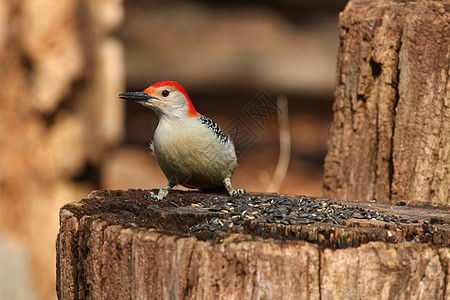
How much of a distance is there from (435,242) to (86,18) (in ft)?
17.6

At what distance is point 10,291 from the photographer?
7148mm

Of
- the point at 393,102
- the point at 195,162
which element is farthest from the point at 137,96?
the point at 393,102

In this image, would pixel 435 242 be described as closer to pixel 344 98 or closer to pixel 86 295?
pixel 86 295

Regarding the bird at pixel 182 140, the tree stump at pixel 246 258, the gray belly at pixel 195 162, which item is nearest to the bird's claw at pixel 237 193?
the bird at pixel 182 140

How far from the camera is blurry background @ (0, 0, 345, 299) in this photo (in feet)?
22.2

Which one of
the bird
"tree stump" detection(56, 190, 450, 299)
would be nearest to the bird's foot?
the bird

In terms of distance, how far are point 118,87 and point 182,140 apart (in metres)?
4.34

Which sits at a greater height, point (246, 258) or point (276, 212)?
point (276, 212)

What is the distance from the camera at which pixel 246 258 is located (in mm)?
2512

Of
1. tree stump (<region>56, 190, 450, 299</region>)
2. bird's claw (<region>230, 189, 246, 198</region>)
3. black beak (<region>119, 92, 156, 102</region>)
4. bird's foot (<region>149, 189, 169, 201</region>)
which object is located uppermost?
black beak (<region>119, 92, 156, 102</region>)

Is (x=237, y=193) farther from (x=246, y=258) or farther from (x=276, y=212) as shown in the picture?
(x=246, y=258)

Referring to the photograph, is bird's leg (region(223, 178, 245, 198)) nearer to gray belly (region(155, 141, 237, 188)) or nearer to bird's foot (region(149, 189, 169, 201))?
gray belly (region(155, 141, 237, 188))

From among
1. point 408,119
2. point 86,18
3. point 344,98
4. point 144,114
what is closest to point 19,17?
point 86,18

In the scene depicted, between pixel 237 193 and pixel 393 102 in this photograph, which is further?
pixel 393 102
